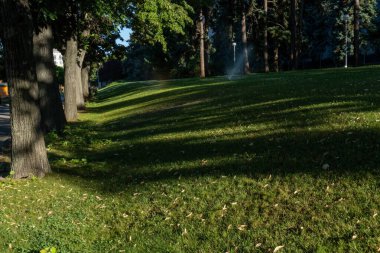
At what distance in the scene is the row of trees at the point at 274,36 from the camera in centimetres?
4543

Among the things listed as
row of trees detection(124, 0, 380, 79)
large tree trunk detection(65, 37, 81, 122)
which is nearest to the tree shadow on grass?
large tree trunk detection(65, 37, 81, 122)

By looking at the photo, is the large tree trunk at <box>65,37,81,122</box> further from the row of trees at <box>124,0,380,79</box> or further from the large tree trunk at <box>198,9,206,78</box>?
the large tree trunk at <box>198,9,206,78</box>

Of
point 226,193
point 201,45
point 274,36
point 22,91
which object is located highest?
point 274,36

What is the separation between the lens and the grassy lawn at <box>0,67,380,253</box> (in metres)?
4.36

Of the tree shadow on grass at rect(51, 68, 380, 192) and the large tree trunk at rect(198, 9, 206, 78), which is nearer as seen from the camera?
the tree shadow on grass at rect(51, 68, 380, 192)

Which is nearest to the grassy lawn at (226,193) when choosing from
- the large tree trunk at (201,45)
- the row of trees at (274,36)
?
the row of trees at (274,36)

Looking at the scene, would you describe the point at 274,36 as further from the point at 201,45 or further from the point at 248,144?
the point at 248,144

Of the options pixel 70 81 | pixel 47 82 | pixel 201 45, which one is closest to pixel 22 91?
pixel 47 82

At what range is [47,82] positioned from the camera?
13.0 meters

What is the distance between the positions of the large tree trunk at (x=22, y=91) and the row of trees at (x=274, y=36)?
106 ft

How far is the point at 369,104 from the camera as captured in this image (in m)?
8.79

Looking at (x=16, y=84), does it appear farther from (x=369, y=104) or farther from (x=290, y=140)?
(x=369, y=104)

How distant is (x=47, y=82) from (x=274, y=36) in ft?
129

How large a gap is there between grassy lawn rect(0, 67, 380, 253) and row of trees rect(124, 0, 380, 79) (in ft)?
104
